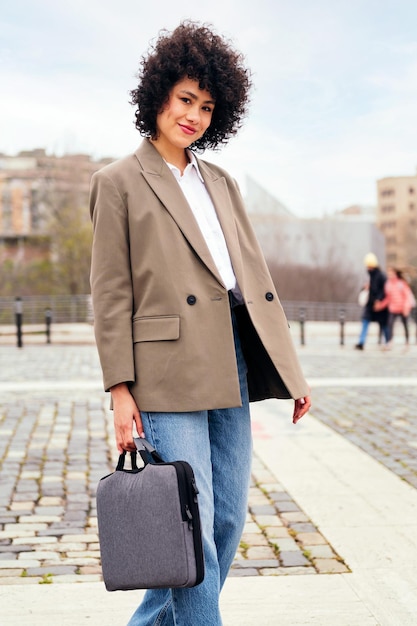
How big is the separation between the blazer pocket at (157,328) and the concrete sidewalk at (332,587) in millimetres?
1326

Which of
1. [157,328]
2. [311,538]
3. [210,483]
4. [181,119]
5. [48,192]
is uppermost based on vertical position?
[48,192]

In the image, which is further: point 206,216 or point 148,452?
point 206,216

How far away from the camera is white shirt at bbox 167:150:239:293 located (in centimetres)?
257

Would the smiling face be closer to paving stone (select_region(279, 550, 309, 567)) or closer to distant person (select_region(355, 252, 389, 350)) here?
paving stone (select_region(279, 550, 309, 567))

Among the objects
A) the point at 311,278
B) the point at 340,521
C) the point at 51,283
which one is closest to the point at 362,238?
the point at 311,278

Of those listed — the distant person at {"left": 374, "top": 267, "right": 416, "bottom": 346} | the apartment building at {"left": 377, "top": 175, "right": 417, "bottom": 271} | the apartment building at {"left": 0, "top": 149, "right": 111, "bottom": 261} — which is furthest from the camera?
the apartment building at {"left": 377, "top": 175, "right": 417, "bottom": 271}

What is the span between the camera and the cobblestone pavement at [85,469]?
158 inches

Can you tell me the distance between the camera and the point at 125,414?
244 centimetres

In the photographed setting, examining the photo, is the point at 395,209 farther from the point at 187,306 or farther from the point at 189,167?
Answer: the point at 187,306

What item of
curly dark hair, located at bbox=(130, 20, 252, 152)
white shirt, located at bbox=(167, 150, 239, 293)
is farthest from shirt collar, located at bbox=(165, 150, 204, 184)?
curly dark hair, located at bbox=(130, 20, 252, 152)

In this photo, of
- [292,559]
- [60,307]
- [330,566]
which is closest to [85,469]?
[292,559]

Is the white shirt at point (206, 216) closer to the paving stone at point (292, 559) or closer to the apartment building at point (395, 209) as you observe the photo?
the paving stone at point (292, 559)

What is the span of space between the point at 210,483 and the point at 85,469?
3615 millimetres

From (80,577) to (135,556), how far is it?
62.1 inches
